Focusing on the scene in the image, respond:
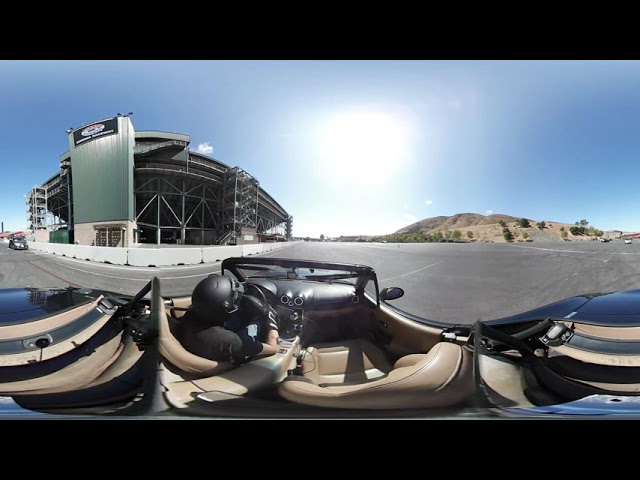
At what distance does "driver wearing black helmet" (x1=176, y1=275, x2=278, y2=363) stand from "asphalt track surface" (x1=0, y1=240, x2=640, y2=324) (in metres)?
0.35

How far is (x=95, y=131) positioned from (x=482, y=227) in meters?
3.59

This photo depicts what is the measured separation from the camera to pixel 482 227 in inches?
95.8

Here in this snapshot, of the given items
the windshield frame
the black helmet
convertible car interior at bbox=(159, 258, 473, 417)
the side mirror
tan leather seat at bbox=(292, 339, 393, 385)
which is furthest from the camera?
the windshield frame

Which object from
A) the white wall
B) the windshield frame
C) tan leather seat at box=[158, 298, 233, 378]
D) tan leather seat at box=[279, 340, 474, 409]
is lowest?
tan leather seat at box=[279, 340, 474, 409]

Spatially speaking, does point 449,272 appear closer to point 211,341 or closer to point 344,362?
point 344,362

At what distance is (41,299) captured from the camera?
62.5 inches

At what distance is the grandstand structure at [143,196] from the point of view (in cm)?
168

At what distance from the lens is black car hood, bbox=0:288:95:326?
4.74ft

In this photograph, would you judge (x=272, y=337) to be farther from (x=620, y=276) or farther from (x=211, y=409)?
(x=620, y=276)

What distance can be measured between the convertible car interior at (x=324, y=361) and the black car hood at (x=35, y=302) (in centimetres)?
86

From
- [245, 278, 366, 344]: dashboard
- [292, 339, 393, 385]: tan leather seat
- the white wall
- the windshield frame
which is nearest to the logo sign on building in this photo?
the white wall

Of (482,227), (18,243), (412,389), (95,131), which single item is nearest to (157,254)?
(95,131)

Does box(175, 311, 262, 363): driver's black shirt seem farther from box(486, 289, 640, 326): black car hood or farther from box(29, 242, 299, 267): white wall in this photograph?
box(486, 289, 640, 326): black car hood
